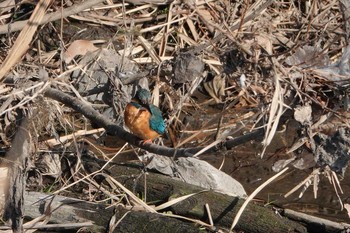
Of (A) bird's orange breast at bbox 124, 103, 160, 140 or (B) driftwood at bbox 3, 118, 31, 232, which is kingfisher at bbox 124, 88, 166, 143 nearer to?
(A) bird's orange breast at bbox 124, 103, 160, 140

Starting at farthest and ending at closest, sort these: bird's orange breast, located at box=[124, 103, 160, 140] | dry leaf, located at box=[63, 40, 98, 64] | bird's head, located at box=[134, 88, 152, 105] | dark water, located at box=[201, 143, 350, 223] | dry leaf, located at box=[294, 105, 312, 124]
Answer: dry leaf, located at box=[63, 40, 98, 64] < dark water, located at box=[201, 143, 350, 223] < bird's head, located at box=[134, 88, 152, 105] < bird's orange breast, located at box=[124, 103, 160, 140] < dry leaf, located at box=[294, 105, 312, 124]

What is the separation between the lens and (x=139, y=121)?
4.37 meters

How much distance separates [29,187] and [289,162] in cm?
174

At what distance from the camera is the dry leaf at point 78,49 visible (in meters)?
5.52

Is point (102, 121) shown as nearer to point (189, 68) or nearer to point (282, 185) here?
point (189, 68)

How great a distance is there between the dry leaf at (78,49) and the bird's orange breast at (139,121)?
1.21 metres

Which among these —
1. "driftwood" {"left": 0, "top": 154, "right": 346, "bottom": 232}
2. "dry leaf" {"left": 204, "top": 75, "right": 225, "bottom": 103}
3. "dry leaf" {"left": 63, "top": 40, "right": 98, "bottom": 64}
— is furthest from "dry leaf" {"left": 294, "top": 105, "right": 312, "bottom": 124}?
"dry leaf" {"left": 204, "top": 75, "right": 225, "bottom": 103}

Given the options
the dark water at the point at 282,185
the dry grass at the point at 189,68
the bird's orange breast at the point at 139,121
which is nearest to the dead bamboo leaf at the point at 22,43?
the dry grass at the point at 189,68

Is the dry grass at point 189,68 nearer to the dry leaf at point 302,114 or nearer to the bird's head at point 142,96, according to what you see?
the dry leaf at point 302,114

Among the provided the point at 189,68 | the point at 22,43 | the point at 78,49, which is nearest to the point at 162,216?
the point at 189,68

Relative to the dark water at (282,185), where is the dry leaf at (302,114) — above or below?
above

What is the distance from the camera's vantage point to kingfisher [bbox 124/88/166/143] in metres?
4.33

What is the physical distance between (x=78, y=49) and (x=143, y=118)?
1.44 meters

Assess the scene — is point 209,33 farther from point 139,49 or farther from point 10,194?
point 10,194
